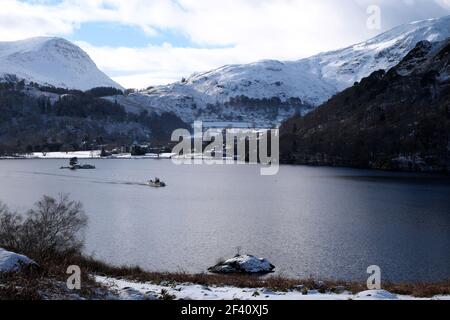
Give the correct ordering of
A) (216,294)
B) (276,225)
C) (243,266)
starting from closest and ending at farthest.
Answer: (216,294) < (243,266) < (276,225)

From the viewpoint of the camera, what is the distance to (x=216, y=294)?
2538 centimetres

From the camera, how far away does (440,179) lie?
553 feet

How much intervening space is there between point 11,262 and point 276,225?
198ft

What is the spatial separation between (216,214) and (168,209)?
460 inches

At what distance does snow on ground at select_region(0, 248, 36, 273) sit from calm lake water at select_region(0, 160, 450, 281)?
1140 inches

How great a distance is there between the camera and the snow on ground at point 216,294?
23078 millimetres

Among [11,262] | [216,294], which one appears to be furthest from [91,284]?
[216,294]

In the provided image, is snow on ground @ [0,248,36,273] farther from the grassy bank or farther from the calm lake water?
the calm lake water

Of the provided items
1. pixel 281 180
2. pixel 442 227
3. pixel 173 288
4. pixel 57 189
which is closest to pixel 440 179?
pixel 281 180

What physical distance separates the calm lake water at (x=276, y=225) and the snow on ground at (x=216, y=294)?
24.0 metres

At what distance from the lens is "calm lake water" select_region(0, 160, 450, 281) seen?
5634 centimetres

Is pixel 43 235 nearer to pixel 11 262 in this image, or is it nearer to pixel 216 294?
pixel 11 262
